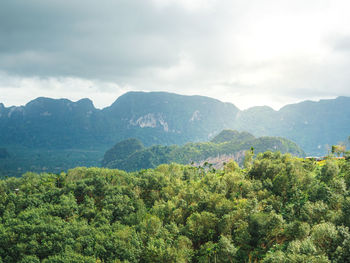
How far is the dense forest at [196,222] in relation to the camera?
4828cm

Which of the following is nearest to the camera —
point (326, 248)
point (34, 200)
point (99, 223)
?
point (326, 248)

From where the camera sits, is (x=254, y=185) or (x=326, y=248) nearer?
(x=326, y=248)

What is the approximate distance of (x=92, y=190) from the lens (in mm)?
102875

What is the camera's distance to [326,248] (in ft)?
133

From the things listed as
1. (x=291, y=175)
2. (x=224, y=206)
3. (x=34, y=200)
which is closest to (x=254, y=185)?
(x=291, y=175)

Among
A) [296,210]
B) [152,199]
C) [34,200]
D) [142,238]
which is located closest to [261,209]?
[296,210]

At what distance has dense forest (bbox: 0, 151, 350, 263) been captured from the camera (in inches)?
1901

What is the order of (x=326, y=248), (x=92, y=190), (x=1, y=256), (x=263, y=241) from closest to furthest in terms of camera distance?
1. (x=326, y=248)
2. (x=263, y=241)
3. (x=1, y=256)
4. (x=92, y=190)

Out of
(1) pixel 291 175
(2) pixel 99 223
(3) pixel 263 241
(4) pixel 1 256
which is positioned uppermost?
(1) pixel 291 175

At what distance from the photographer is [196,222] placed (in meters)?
65.0

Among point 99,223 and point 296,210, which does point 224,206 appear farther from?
point 99,223

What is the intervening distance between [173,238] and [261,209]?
80.3ft

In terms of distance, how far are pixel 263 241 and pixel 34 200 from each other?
87564 mm

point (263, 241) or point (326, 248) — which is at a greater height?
point (326, 248)
